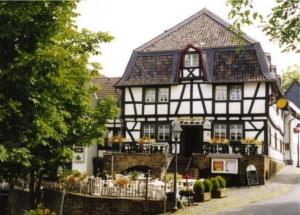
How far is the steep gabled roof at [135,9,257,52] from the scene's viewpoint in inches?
1337

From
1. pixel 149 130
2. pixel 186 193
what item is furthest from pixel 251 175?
pixel 149 130

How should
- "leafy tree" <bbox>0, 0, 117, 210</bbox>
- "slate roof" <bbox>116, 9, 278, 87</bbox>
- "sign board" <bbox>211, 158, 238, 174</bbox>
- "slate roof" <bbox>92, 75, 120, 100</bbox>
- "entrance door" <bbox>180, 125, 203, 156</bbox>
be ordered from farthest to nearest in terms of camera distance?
"slate roof" <bbox>92, 75, 120, 100</bbox> → "entrance door" <bbox>180, 125, 203, 156</bbox> → "slate roof" <bbox>116, 9, 278, 87</bbox> → "sign board" <bbox>211, 158, 238, 174</bbox> → "leafy tree" <bbox>0, 0, 117, 210</bbox>

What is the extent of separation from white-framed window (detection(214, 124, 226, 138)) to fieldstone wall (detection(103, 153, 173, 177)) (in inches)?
140

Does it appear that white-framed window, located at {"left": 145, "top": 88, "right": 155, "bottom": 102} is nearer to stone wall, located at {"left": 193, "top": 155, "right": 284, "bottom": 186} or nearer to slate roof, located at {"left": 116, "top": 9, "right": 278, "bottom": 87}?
slate roof, located at {"left": 116, "top": 9, "right": 278, "bottom": 87}

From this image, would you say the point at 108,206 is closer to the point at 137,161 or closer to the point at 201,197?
the point at 201,197

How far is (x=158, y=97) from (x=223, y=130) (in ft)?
15.9

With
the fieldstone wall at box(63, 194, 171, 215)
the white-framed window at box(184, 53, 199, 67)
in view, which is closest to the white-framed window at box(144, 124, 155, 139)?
the white-framed window at box(184, 53, 199, 67)

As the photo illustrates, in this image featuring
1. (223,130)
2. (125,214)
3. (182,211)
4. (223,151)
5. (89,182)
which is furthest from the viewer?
(223,130)

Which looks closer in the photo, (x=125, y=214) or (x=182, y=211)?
(x=182, y=211)

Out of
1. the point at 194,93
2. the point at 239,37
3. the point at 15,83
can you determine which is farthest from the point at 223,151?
the point at 15,83

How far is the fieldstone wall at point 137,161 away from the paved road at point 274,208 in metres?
9.96

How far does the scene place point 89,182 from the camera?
21.8 meters

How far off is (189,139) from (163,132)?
1796 millimetres

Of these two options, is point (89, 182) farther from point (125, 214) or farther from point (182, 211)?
point (182, 211)
